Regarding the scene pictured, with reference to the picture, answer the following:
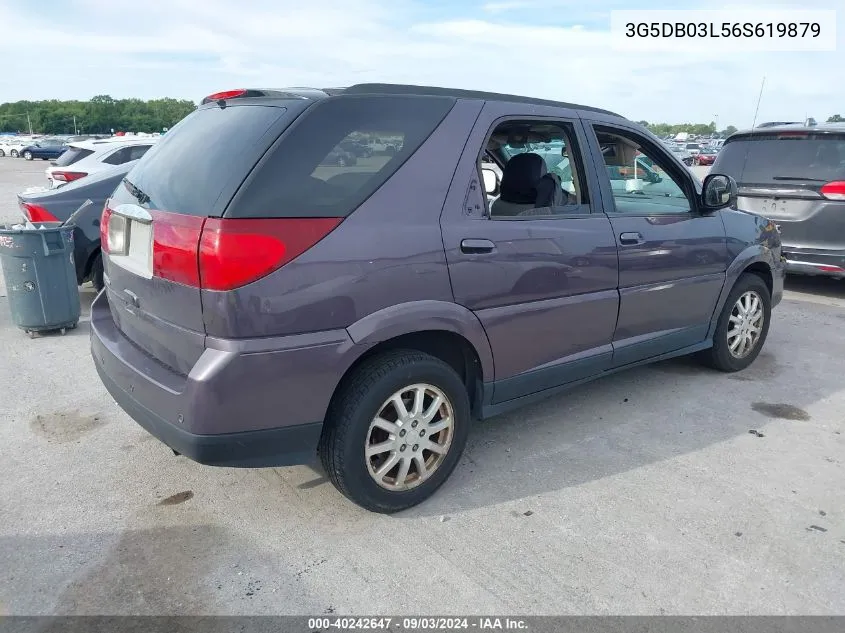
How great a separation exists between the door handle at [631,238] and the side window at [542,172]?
277 mm

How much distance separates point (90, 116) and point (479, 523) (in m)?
106

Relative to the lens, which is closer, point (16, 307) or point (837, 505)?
point (837, 505)

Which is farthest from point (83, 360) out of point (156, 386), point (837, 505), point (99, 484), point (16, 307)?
point (837, 505)

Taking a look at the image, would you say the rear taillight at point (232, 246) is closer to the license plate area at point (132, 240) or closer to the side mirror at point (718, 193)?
the license plate area at point (132, 240)

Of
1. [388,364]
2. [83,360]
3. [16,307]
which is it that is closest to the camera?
[388,364]

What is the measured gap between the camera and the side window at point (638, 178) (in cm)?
396

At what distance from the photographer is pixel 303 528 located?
3.00 meters

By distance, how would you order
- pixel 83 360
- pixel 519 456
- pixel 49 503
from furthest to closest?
1. pixel 83 360
2. pixel 519 456
3. pixel 49 503

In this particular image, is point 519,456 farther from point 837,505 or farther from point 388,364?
point 837,505

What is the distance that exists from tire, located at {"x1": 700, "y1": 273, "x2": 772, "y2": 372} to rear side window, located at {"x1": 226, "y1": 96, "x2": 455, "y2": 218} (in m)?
2.86

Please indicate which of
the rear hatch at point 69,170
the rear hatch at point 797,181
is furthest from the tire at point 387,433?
the rear hatch at point 69,170

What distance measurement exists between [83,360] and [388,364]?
3.30 metres

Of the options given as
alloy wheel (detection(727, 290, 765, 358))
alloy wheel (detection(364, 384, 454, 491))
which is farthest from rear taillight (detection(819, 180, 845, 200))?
alloy wheel (detection(364, 384, 454, 491))

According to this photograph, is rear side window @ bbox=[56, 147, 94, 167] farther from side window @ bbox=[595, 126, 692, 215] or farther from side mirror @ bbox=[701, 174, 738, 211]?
side mirror @ bbox=[701, 174, 738, 211]
